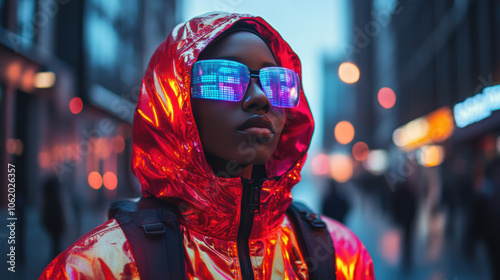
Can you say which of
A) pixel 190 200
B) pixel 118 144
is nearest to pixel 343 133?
pixel 118 144

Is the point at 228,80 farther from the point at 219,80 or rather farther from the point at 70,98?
the point at 70,98

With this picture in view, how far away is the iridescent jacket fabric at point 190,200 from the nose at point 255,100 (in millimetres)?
229

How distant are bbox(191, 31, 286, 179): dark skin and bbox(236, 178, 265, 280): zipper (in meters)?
0.11

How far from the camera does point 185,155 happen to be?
5.22ft

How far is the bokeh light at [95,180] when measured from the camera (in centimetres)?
2087

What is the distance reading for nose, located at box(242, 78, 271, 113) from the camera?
162 cm

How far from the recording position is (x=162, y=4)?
3516cm

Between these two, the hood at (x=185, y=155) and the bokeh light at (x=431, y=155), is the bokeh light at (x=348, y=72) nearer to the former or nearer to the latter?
the hood at (x=185, y=155)

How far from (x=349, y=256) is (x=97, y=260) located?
1.05m

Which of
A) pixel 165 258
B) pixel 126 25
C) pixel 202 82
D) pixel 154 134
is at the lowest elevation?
pixel 165 258

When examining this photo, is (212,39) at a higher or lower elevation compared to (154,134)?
higher

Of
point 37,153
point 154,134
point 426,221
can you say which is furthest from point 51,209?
point 426,221

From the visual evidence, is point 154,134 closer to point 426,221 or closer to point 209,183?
point 209,183

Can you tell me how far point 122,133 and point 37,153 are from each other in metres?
13.2
